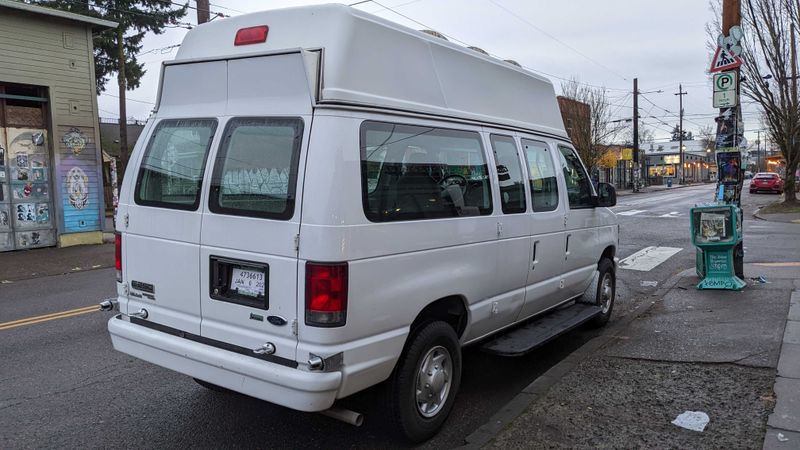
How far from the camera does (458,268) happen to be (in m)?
3.78

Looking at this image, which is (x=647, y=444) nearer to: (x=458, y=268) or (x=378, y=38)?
(x=458, y=268)

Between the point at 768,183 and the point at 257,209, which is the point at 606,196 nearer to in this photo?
the point at 257,209

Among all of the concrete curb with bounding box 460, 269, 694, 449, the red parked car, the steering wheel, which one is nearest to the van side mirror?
the concrete curb with bounding box 460, 269, 694, 449

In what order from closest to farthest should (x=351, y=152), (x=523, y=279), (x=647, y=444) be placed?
1. (x=351, y=152)
2. (x=647, y=444)
3. (x=523, y=279)

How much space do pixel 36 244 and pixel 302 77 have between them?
1324cm

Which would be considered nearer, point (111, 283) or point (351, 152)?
point (351, 152)

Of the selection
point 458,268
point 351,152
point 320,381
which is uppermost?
point 351,152

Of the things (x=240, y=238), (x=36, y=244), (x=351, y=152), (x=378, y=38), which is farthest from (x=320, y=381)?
(x=36, y=244)

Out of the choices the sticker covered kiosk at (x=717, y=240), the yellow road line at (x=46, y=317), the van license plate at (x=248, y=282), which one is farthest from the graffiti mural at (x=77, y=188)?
the sticker covered kiosk at (x=717, y=240)

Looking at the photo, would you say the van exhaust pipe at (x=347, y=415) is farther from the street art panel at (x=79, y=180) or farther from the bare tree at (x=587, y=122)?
the bare tree at (x=587, y=122)

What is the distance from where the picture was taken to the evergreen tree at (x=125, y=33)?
931 inches

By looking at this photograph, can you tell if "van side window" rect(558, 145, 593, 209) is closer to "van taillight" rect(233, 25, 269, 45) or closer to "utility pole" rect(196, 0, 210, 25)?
"van taillight" rect(233, 25, 269, 45)

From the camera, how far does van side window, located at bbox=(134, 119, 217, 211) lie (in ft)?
11.7

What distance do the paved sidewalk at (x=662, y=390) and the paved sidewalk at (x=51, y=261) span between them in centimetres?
991
